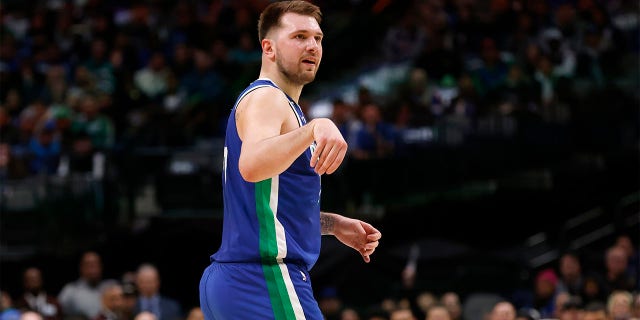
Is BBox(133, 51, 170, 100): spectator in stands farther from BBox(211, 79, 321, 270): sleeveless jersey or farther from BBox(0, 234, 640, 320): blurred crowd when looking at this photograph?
BBox(211, 79, 321, 270): sleeveless jersey

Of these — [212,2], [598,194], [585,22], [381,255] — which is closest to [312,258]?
[381,255]

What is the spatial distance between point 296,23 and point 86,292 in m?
9.08

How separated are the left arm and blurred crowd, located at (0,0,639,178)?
8324mm

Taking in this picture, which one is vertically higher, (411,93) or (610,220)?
(411,93)

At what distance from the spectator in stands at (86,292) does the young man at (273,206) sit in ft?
28.1

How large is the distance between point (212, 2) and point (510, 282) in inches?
388

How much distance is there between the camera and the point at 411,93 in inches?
627

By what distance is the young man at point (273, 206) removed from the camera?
5.11 metres

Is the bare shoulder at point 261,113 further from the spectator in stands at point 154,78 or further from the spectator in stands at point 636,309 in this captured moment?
the spectator in stands at point 154,78

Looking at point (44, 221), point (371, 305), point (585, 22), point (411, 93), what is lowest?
point (371, 305)

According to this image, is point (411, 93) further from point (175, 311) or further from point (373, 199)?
point (175, 311)

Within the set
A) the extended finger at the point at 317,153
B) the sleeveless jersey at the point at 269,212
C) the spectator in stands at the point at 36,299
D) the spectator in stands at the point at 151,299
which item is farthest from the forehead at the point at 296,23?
the spectator in stands at the point at 36,299

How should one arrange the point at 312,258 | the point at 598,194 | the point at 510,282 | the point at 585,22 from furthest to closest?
the point at 585,22, the point at 598,194, the point at 510,282, the point at 312,258

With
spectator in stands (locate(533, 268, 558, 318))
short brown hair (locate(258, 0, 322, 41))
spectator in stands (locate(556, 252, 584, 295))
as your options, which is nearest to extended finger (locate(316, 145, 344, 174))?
short brown hair (locate(258, 0, 322, 41))
